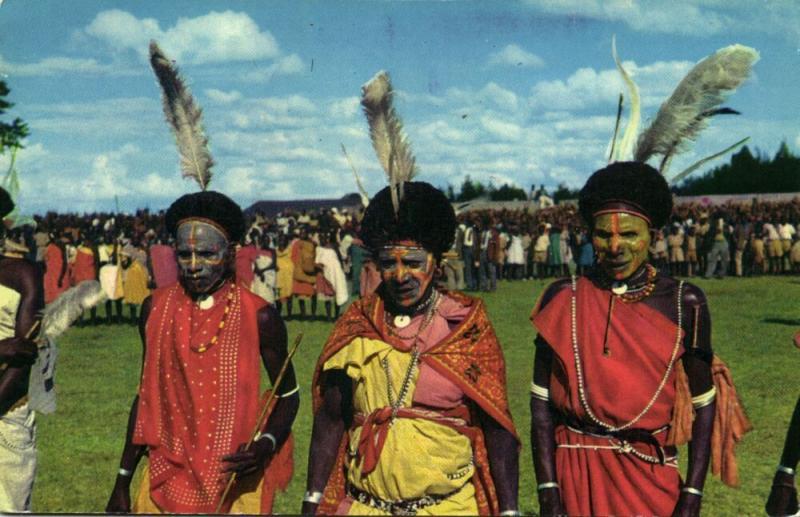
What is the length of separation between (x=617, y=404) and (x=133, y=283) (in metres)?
17.1

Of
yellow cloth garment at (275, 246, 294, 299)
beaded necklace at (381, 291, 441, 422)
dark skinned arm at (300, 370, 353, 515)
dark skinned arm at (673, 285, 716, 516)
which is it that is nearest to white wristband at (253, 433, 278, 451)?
dark skinned arm at (300, 370, 353, 515)

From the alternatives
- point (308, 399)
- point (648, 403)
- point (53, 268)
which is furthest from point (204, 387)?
point (53, 268)

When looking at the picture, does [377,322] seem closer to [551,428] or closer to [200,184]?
[551,428]

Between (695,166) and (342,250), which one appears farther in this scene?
(342,250)

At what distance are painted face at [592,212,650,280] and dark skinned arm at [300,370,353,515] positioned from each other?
3.96 ft

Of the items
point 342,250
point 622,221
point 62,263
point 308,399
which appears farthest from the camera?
point 342,250

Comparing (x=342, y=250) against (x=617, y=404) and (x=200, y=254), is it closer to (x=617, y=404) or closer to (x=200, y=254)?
(x=200, y=254)

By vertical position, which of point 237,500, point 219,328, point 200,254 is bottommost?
point 237,500

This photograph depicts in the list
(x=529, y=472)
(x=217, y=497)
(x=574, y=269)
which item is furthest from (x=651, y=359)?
(x=574, y=269)

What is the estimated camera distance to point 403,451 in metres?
4.09

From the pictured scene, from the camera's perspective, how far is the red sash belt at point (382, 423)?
4121 millimetres

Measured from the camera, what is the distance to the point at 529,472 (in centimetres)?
852

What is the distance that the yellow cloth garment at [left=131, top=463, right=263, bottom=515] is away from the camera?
469cm

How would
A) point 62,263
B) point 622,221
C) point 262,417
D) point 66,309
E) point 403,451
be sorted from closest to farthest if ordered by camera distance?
point 403,451 < point 622,221 < point 262,417 < point 66,309 < point 62,263
